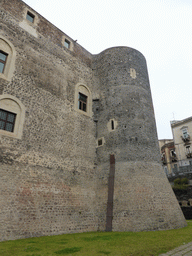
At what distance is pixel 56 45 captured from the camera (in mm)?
15234

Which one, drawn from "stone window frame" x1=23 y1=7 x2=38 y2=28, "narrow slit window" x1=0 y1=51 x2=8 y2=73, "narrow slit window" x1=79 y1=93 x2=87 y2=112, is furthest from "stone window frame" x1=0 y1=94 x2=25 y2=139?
"stone window frame" x1=23 y1=7 x2=38 y2=28

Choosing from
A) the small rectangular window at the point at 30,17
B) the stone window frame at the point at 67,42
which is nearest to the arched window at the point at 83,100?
the stone window frame at the point at 67,42

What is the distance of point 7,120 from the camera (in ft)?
35.6

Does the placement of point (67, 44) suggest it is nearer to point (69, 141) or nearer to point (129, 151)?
point (69, 141)

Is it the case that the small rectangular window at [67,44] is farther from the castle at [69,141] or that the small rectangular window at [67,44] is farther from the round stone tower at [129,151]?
the round stone tower at [129,151]

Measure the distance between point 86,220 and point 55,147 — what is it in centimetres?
500

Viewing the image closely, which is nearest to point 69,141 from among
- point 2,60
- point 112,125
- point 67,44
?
point 112,125

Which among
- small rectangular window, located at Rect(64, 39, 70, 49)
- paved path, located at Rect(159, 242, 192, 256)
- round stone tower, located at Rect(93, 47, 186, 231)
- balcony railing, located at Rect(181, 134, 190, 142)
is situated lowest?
paved path, located at Rect(159, 242, 192, 256)

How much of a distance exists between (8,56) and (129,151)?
32.3ft

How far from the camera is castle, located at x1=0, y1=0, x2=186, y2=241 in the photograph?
1037cm

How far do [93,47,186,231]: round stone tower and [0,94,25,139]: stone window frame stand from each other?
6305mm

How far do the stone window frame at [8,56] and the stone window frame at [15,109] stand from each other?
4.11ft

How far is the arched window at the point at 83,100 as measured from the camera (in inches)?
607

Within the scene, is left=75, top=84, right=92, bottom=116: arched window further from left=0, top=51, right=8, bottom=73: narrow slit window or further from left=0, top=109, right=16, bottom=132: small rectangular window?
left=0, top=51, right=8, bottom=73: narrow slit window
